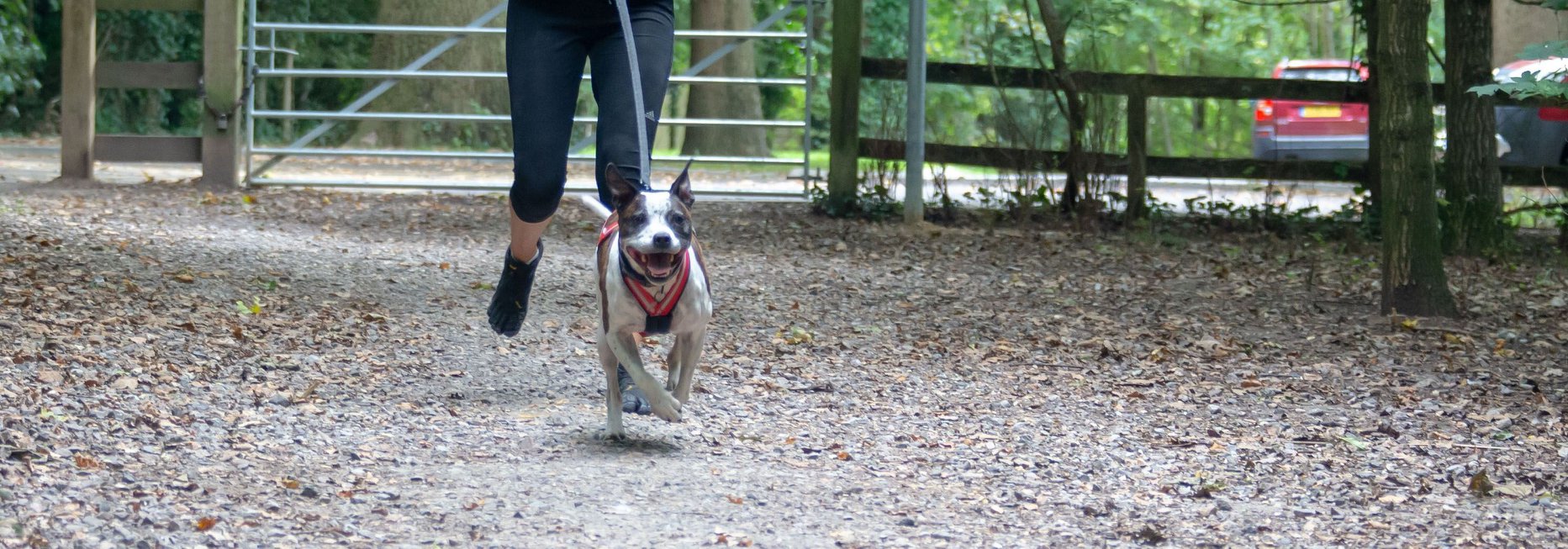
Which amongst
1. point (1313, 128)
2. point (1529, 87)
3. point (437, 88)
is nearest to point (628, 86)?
point (1529, 87)

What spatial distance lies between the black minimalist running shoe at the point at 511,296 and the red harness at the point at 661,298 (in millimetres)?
1222

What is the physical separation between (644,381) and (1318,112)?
16.4m

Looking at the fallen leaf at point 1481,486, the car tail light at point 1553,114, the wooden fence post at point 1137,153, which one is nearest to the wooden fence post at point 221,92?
the wooden fence post at point 1137,153

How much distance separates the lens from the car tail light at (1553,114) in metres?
11.8

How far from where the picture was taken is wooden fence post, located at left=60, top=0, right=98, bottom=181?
11.9 m

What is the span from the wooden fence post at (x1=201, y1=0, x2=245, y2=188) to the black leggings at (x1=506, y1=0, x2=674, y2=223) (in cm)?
837

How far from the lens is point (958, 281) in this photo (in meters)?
8.33

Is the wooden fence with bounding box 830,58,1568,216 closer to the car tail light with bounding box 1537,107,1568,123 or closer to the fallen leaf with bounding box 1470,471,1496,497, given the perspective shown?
the car tail light with bounding box 1537,107,1568,123

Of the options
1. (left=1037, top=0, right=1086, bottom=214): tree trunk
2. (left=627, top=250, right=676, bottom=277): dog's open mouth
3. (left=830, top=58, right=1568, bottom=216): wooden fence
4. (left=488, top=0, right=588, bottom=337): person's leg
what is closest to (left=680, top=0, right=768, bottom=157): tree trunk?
(left=830, top=58, right=1568, bottom=216): wooden fence

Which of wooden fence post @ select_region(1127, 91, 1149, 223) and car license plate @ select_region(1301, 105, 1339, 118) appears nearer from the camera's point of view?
wooden fence post @ select_region(1127, 91, 1149, 223)

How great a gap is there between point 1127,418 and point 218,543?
2940 millimetres

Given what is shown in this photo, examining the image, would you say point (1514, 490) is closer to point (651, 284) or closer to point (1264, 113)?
point (651, 284)

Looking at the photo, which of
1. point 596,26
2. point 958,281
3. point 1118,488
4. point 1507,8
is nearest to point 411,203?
point 958,281

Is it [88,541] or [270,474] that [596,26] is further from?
[88,541]
